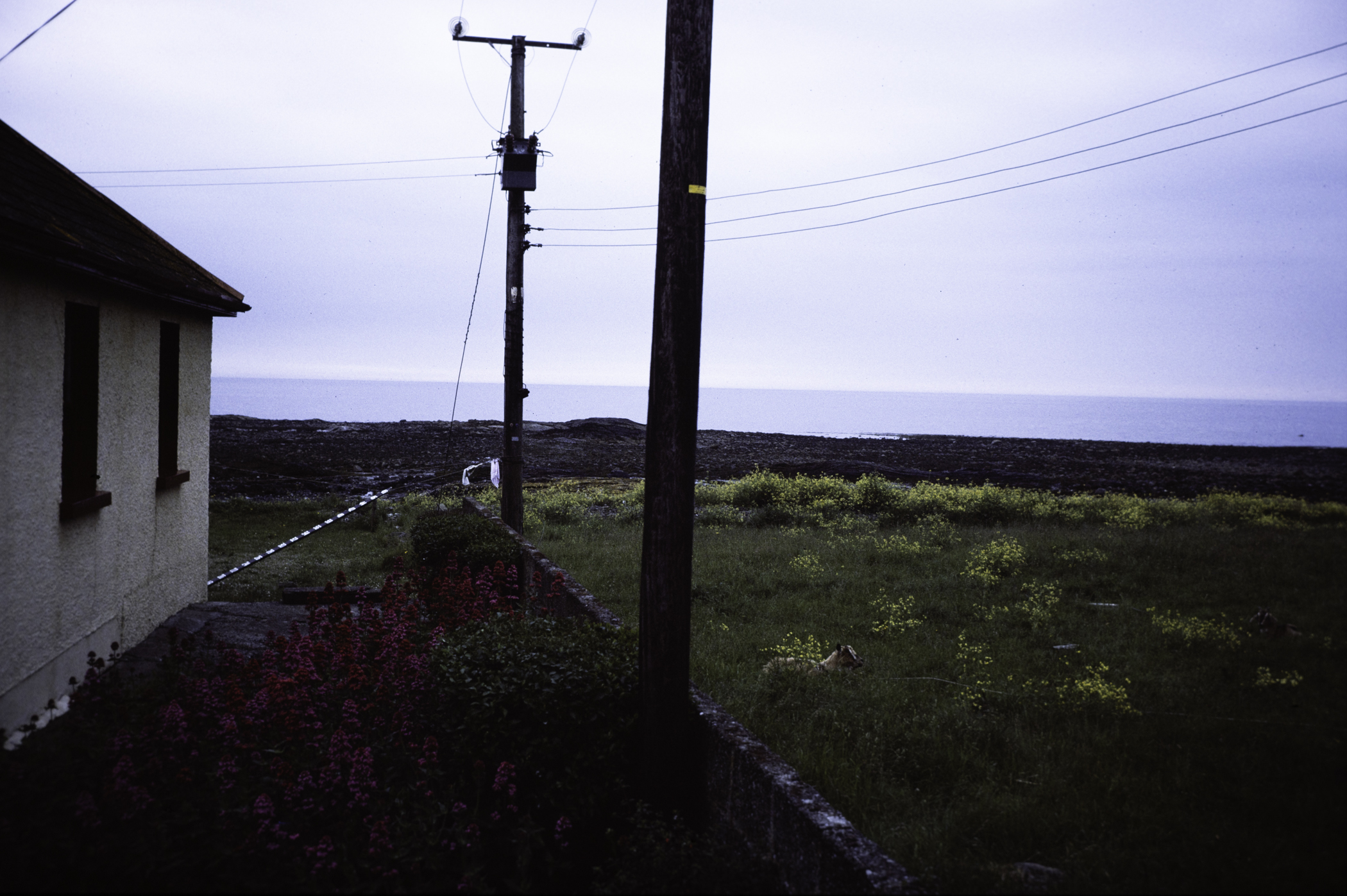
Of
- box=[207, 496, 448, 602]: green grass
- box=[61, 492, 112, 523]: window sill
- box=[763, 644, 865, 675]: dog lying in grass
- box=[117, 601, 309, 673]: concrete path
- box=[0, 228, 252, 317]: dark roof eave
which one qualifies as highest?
box=[0, 228, 252, 317]: dark roof eave

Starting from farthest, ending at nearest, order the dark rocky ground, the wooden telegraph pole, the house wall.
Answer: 1. the house wall
2. the wooden telegraph pole
3. the dark rocky ground

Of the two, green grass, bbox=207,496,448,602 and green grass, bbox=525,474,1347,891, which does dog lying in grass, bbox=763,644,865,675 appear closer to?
green grass, bbox=525,474,1347,891

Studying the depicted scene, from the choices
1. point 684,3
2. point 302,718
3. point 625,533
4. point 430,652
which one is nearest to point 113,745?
point 302,718

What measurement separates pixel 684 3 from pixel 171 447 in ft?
22.5

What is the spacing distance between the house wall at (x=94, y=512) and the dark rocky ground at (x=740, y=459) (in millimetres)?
6820

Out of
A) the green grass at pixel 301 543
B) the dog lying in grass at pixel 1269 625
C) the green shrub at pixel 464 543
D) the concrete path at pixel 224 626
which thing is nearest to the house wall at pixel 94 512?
the concrete path at pixel 224 626

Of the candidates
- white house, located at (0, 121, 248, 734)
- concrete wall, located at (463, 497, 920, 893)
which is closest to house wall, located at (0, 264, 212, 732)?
white house, located at (0, 121, 248, 734)

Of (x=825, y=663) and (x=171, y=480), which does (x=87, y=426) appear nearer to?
(x=171, y=480)

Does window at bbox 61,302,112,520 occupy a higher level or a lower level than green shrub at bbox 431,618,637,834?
higher

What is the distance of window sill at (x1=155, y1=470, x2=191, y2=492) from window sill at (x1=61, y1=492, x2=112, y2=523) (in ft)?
4.06

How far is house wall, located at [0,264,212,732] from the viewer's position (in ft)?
15.0

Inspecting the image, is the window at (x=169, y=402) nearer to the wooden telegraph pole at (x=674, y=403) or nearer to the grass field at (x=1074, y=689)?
the grass field at (x=1074, y=689)

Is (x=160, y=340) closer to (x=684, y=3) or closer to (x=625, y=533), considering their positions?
(x=684, y=3)

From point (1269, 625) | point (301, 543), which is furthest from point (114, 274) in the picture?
point (301, 543)
